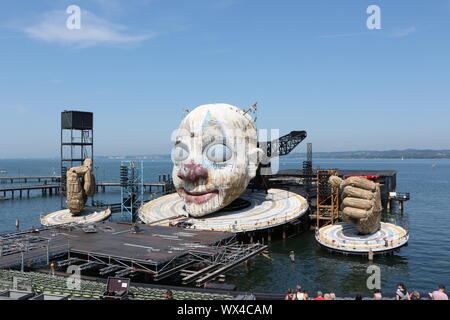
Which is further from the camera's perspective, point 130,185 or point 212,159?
point 130,185

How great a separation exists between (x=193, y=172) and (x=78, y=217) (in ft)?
69.4

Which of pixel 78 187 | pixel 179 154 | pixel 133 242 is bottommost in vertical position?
pixel 133 242

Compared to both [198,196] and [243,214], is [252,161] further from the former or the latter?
[198,196]

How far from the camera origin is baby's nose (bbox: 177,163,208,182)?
49031 mm

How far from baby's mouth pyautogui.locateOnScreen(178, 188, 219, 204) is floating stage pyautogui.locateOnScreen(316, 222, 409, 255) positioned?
43.2 feet

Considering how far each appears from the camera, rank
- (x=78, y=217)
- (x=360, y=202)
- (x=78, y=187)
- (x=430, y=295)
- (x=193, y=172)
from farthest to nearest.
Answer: (x=78, y=217) < (x=78, y=187) < (x=193, y=172) < (x=360, y=202) < (x=430, y=295)

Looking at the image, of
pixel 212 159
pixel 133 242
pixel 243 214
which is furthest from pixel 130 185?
pixel 133 242

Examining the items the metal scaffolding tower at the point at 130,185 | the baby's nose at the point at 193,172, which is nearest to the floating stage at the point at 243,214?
the baby's nose at the point at 193,172

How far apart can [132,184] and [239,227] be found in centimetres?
2653

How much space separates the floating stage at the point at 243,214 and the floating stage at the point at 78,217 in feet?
23.7

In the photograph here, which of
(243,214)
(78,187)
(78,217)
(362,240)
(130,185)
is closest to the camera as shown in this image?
(362,240)

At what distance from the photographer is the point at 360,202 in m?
42.7
